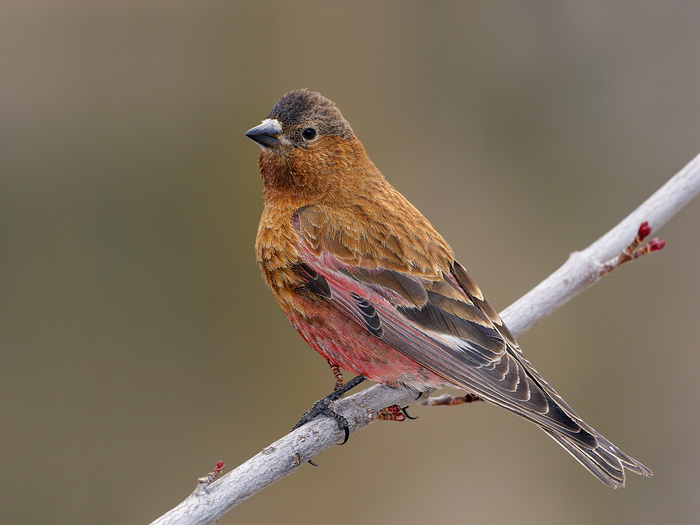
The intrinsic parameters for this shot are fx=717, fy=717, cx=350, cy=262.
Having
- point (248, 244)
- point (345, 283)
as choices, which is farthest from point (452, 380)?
point (248, 244)

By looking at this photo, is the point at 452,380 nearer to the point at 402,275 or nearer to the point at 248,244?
the point at 402,275

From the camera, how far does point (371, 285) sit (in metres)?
3.37

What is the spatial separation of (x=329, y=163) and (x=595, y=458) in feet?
6.13

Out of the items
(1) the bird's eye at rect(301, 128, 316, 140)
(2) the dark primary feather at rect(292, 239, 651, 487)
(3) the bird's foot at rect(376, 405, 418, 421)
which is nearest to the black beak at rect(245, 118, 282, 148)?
(1) the bird's eye at rect(301, 128, 316, 140)

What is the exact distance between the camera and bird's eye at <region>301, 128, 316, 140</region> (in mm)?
3622

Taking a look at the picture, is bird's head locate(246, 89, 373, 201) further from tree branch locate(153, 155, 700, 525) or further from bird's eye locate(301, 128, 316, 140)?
tree branch locate(153, 155, 700, 525)

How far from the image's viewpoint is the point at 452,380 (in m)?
3.17

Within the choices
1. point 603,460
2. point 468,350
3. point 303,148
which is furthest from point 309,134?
point 603,460

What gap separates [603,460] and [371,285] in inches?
49.3

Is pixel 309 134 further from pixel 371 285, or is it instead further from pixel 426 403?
pixel 426 403

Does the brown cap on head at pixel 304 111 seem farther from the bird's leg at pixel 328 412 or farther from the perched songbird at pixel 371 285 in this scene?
the bird's leg at pixel 328 412

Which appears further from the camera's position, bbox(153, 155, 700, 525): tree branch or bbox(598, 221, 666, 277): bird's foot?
bbox(598, 221, 666, 277): bird's foot

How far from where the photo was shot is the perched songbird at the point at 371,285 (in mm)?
3168

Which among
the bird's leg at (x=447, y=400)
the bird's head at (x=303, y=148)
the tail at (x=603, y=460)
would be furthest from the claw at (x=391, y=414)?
the bird's head at (x=303, y=148)
